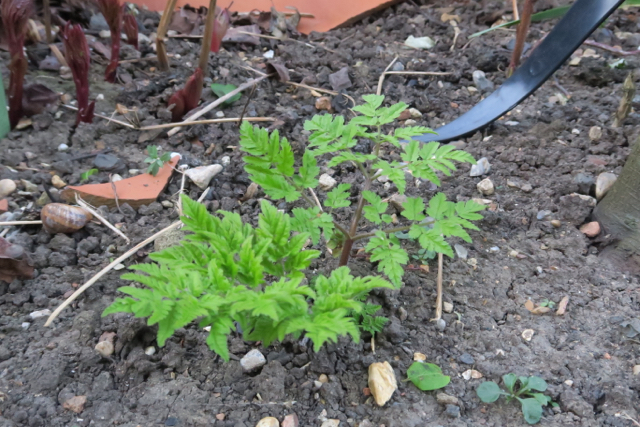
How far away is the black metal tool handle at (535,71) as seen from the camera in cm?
191

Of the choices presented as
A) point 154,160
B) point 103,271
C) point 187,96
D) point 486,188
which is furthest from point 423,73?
point 103,271

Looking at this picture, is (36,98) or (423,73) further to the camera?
(423,73)

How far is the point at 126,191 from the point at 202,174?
0.82ft

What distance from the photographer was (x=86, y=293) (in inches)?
56.1

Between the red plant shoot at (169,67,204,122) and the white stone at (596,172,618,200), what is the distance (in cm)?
147

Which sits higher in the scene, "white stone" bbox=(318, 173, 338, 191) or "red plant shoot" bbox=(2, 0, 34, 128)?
"red plant shoot" bbox=(2, 0, 34, 128)

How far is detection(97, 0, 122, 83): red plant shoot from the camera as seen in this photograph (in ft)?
6.80

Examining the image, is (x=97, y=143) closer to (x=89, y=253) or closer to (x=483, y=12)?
(x=89, y=253)

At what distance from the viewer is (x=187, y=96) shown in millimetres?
2082

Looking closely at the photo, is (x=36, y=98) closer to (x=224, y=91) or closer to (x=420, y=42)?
(x=224, y=91)

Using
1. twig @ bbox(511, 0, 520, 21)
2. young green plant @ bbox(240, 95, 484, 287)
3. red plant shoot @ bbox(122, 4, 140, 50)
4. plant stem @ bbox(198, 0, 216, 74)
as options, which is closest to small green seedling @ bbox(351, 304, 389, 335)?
young green plant @ bbox(240, 95, 484, 287)

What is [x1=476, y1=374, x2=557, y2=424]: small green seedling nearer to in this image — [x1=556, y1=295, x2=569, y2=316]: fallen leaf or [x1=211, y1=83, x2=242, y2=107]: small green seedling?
[x1=556, y1=295, x2=569, y2=316]: fallen leaf

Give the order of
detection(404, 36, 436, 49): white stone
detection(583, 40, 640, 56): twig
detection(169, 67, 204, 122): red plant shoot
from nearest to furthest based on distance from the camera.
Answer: detection(169, 67, 204, 122): red plant shoot < detection(583, 40, 640, 56): twig < detection(404, 36, 436, 49): white stone

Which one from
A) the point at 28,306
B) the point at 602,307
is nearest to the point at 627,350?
the point at 602,307
